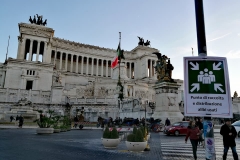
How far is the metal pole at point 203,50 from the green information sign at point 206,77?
24 cm

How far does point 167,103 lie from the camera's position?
64.1 ft

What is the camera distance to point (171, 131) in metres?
17.0

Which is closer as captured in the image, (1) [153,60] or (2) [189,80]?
(2) [189,80]

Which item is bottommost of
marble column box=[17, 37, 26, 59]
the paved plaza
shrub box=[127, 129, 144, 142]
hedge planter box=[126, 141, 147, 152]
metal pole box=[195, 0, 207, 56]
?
the paved plaza

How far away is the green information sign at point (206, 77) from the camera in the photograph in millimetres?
3721

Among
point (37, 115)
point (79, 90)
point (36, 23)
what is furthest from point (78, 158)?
point (36, 23)

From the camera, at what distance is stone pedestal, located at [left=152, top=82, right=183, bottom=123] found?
64.0ft

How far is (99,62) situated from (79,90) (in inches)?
1533

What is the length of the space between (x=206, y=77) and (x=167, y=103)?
16.2 m

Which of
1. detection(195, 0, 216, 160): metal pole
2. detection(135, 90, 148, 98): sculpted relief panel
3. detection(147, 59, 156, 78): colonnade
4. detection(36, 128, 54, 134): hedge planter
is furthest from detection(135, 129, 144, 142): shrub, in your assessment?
detection(147, 59, 156, 78): colonnade

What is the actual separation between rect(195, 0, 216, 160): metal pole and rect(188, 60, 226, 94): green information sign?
241 millimetres

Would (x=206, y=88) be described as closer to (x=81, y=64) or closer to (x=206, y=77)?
(x=206, y=77)

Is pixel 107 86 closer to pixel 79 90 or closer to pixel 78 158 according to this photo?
pixel 79 90

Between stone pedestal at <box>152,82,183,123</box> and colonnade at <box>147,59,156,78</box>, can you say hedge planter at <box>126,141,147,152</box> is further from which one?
colonnade at <box>147,59,156,78</box>
